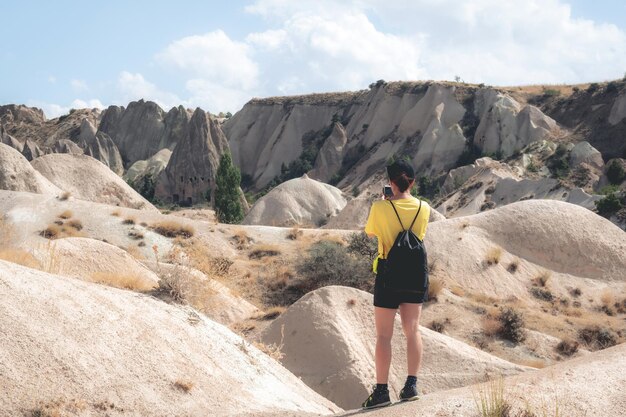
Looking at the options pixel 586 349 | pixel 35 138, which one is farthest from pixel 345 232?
pixel 35 138

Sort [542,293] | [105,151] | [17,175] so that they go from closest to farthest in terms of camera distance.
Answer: [542,293] < [17,175] < [105,151]

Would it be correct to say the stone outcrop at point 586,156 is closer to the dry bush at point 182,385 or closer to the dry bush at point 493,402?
the dry bush at point 182,385

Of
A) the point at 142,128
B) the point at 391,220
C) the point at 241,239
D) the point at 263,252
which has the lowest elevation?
the point at 263,252

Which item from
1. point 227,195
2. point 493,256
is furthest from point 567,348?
point 227,195

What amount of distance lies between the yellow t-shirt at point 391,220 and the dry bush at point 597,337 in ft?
49.0

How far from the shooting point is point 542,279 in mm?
24312

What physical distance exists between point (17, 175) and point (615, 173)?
3346 centimetres

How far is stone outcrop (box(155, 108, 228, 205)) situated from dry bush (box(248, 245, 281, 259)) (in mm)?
42745

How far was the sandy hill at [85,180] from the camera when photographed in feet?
120

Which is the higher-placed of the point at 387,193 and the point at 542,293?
the point at 387,193

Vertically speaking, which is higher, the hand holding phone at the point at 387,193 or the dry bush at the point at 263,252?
the hand holding phone at the point at 387,193

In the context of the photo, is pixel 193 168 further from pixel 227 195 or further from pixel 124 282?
pixel 124 282

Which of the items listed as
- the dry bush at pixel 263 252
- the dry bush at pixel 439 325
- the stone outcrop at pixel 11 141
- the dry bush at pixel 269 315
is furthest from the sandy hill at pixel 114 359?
the stone outcrop at pixel 11 141

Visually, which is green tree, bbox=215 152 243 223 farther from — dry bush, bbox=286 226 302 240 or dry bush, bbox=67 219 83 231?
dry bush, bbox=67 219 83 231
